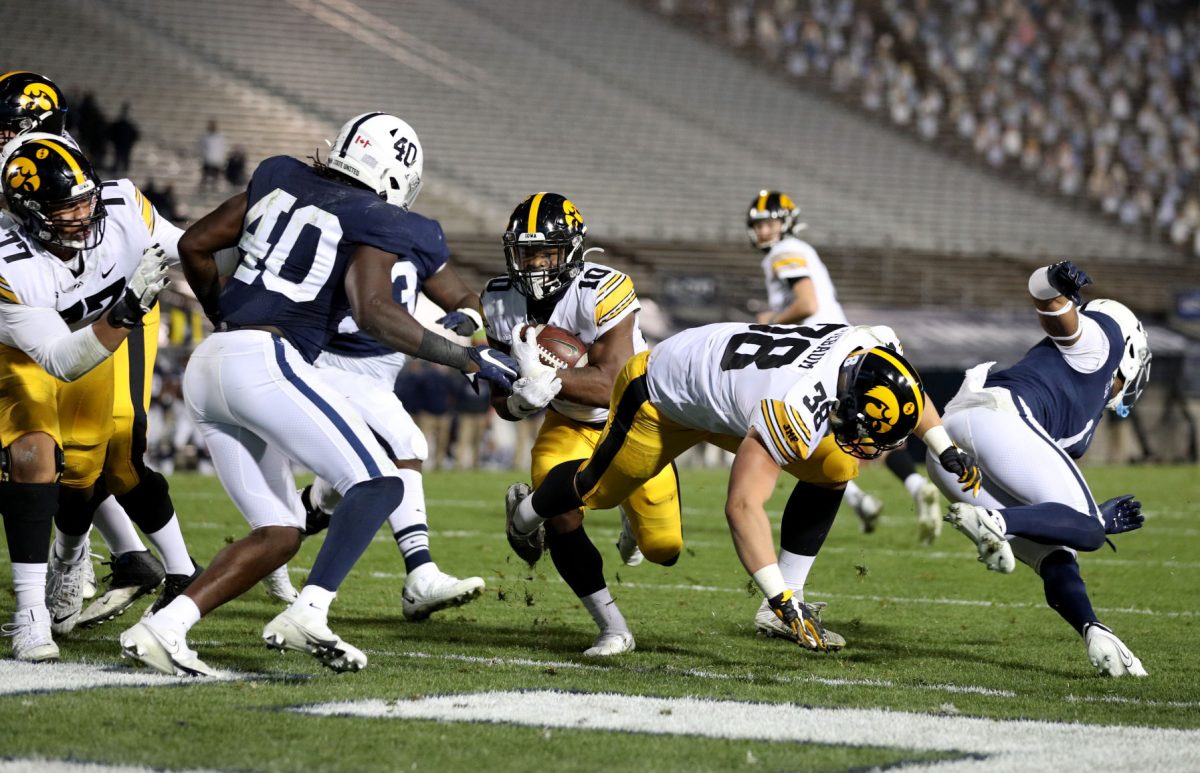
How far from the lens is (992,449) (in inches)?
199

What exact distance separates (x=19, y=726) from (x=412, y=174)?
205cm

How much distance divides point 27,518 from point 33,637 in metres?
0.38

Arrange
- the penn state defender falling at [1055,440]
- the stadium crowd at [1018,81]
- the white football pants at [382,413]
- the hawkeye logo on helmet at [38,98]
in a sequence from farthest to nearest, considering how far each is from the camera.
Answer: the stadium crowd at [1018,81], the hawkeye logo on helmet at [38,98], the white football pants at [382,413], the penn state defender falling at [1055,440]

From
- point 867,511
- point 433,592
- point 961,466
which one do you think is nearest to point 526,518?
point 433,592

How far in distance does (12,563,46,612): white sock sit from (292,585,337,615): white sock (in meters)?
1.08

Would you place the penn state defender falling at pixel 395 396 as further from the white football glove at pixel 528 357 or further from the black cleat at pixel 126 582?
the black cleat at pixel 126 582

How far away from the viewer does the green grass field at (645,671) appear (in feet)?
11.2

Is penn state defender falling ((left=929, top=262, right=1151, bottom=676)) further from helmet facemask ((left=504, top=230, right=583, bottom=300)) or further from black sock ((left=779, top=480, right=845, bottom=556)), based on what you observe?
helmet facemask ((left=504, top=230, right=583, bottom=300))

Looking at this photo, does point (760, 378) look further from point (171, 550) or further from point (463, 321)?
point (171, 550)

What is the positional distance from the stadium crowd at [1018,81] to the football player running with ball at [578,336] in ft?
81.0

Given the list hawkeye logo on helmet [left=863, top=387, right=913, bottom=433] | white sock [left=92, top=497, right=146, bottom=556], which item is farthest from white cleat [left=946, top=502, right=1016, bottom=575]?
white sock [left=92, top=497, right=146, bottom=556]

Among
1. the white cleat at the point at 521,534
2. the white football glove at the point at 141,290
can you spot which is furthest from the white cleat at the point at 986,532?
the white football glove at the point at 141,290

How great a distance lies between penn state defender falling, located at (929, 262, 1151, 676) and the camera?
471cm

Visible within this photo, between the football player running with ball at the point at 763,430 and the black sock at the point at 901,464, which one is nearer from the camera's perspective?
the football player running with ball at the point at 763,430
